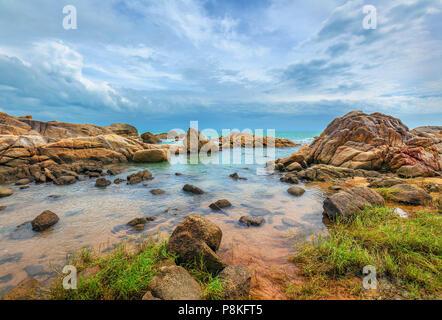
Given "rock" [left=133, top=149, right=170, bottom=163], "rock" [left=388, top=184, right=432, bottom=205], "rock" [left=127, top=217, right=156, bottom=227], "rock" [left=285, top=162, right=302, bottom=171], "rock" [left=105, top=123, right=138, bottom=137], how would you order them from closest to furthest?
"rock" [left=127, top=217, right=156, bottom=227], "rock" [left=388, top=184, right=432, bottom=205], "rock" [left=285, top=162, right=302, bottom=171], "rock" [left=133, top=149, right=170, bottom=163], "rock" [left=105, top=123, right=138, bottom=137]

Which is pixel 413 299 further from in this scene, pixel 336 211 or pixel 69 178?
pixel 69 178

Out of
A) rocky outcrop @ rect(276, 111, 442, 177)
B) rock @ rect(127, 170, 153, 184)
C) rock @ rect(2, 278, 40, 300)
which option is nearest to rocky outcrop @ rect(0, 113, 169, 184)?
rock @ rect(127, 170, 153, 184)

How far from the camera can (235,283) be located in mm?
3156

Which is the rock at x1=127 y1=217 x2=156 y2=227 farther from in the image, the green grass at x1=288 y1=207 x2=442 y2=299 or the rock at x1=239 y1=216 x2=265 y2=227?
the green grass at x1=288 y1=207 x2=442 y2=299

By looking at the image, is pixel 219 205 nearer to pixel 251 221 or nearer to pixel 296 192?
pixel 251 221

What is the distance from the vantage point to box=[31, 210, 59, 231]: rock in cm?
623

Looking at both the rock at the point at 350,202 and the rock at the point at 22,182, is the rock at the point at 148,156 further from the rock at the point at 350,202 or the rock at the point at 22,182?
the rock at the point at 350,202

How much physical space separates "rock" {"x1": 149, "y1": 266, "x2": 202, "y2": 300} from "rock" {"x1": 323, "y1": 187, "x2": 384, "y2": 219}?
211 inches

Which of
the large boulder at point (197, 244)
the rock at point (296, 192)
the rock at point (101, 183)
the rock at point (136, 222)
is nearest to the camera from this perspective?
Result: the large boulder at point (197, 244)

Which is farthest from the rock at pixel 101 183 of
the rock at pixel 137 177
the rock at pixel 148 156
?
the rock at pixel 148 156

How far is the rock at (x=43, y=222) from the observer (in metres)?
6.23

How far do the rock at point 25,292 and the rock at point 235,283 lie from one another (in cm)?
306

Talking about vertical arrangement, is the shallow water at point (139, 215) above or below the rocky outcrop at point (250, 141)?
below

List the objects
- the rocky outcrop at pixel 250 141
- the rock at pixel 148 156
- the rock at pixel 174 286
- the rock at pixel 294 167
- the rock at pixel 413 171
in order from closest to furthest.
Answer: the rock at pixel 174 286
the rock at pixel 413 171
the rock at pixel 294 167
the rock at pixel 148 156
the rocky outcrop at pixel 250 141
